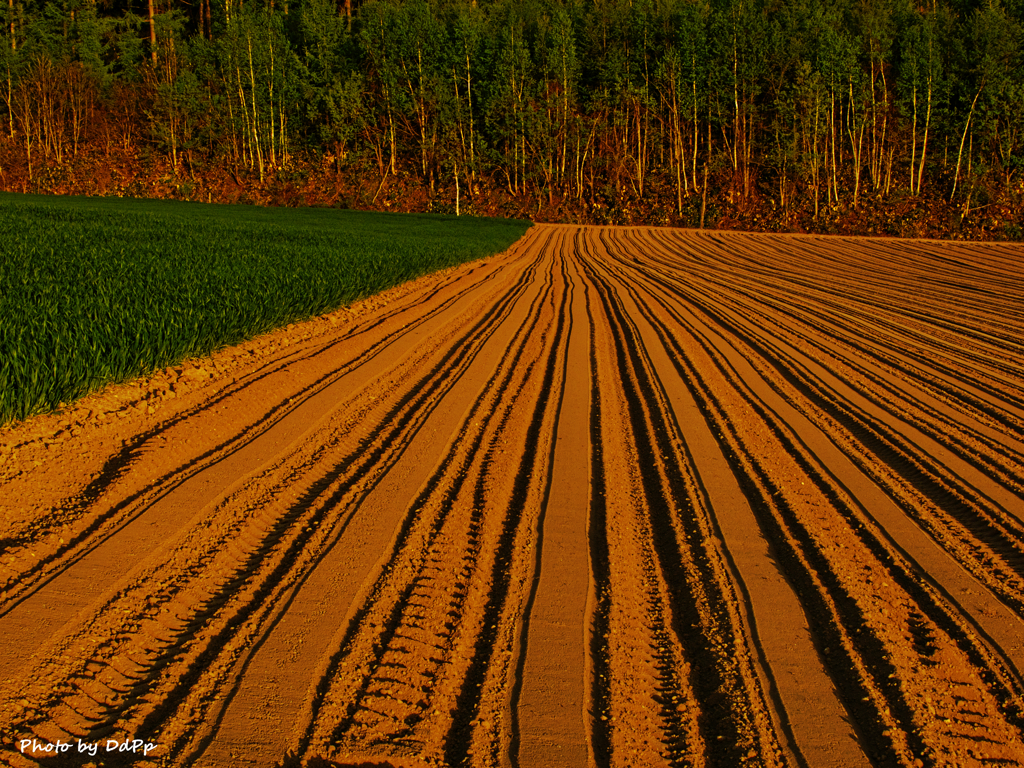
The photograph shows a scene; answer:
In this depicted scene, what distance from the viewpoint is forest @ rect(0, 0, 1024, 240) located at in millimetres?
43281

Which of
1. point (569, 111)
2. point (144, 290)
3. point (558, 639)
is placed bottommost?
point (558, 639)

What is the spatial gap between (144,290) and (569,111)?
45.9 meters

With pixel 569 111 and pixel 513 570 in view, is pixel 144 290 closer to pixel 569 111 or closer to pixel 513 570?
pixel 513 570

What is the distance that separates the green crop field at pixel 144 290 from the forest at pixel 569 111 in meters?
32.3

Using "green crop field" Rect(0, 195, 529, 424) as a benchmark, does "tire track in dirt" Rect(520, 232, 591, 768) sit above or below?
below

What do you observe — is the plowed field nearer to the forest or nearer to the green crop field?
the green crop field

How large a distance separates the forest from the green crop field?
1273 inches

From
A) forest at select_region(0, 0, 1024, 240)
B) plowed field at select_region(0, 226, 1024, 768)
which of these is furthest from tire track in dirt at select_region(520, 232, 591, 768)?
forest at select_region(0, 0, 1024, 240)

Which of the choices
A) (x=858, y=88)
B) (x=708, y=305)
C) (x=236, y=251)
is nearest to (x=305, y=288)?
(x=236, y=251)

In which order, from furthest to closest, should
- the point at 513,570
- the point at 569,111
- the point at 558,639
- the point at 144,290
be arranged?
the point at 569,111 < the point at 144,290 < the point at 513,570 < the point at 558,639

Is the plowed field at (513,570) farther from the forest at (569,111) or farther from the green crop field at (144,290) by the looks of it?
the forest at (569,111)

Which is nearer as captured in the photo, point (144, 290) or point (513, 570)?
point (513, 570)

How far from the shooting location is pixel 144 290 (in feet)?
27.0

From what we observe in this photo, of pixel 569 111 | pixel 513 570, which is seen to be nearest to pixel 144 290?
pixel 513 570
